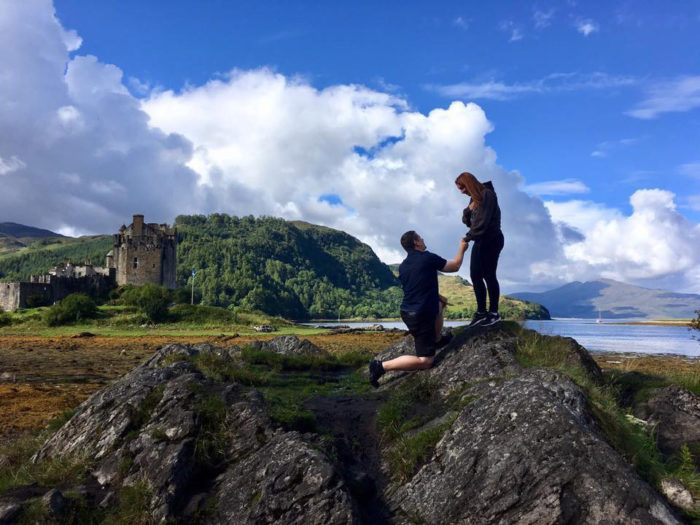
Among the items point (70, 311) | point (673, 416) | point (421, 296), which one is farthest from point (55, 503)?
point (70, 311)

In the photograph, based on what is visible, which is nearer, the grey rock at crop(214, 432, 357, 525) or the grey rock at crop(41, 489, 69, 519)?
the grey rock at crop(214, 432, 357, 525)

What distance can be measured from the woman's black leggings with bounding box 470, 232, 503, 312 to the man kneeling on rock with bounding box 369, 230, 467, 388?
0.68 m

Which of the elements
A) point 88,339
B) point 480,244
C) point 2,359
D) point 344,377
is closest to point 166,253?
point 88,339

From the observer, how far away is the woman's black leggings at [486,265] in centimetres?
1148

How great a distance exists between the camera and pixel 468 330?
12086 millimetres

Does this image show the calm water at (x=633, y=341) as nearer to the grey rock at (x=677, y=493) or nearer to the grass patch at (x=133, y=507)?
the grey rock at (x=677, y=493)

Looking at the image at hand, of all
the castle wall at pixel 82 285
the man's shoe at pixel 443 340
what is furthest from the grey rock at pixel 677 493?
the castle wall at pixel 82 285

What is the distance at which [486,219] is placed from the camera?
11094mm

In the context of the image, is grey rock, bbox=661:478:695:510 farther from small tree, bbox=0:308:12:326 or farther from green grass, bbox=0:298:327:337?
small tree, bbox=0:308:12:326

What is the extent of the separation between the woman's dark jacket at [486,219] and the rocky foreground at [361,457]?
103 inches

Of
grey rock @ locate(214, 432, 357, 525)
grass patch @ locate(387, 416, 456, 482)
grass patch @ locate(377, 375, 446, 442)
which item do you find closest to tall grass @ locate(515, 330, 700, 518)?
grass patch @ locate(377, 375, 446, 442)

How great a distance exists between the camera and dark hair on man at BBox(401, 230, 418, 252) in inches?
437

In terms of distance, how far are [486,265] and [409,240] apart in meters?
2.00

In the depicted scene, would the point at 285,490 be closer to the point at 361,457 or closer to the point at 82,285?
the point at 361,457
